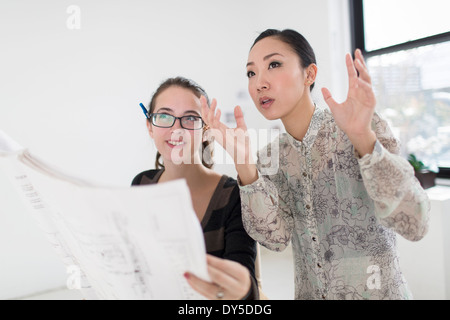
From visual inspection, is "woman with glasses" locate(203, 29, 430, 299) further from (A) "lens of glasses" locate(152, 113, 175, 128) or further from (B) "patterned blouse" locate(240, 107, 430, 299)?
(A) "lens of glasses" locate(152, 113, 175, 128)

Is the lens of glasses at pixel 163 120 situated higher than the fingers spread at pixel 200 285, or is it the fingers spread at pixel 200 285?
the lens of glasses at pixel 163 120

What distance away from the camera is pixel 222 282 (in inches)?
17.6

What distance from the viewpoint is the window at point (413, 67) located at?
2.46m

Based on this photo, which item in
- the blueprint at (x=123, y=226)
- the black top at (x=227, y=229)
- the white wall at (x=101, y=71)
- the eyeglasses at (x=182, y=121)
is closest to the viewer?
the blueprint at (x=123, y=226)

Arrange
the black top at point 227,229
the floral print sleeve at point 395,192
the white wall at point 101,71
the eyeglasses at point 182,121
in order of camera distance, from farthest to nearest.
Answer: the white wall at point 101,71
the eyeglasses at point 182,121
the black top at point 227,229
the floral print sleeve at point 395,192

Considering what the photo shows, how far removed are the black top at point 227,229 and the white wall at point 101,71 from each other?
1870 mm

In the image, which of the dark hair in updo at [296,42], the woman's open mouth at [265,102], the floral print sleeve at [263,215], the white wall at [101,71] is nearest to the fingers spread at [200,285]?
the floral print sleeve at [263,215]

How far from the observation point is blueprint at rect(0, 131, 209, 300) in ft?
1.24

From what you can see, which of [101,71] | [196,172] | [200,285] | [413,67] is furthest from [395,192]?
[101,71]

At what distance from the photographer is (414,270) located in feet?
6.77

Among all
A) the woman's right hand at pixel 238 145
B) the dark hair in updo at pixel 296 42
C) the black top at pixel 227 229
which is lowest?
the black top at pixel 227 229

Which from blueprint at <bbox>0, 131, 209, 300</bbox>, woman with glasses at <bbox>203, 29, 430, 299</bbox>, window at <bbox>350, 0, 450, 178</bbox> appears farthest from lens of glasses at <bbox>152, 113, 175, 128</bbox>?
window at <bbox>350, 0, 450, 178</bbox>

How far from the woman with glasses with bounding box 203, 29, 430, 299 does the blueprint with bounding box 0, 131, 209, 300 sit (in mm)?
312

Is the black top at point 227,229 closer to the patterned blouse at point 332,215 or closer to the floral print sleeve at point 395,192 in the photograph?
the patterned blouse at point 332,215
